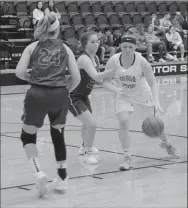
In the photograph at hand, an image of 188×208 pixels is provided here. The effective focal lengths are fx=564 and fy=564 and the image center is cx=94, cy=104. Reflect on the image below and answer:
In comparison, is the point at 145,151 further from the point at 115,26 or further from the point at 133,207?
the point at 115,26

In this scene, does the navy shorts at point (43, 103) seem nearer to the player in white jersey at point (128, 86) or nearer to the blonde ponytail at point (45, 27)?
the blonde ponytail at point (45, 27)

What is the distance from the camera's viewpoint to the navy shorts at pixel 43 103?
4.65m

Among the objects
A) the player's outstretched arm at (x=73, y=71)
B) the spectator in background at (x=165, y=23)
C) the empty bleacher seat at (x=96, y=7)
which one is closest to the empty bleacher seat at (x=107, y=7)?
the empty bleacher seat at (x=96, y=7)

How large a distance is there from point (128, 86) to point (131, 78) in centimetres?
12

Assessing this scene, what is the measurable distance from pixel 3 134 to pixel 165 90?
20.5 ft

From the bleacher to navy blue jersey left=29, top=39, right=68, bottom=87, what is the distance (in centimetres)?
1082

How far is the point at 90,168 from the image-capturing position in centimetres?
587

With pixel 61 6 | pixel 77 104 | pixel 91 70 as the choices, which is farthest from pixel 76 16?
pixel 91 70

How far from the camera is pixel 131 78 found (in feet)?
19.2

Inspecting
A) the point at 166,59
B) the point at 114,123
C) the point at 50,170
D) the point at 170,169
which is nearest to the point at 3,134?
the point at 114,123

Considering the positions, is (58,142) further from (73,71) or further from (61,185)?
(73,71)

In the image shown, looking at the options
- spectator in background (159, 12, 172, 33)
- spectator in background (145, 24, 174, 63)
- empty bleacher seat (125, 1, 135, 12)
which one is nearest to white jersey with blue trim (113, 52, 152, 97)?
spectator in background (145, 24, 174, 63)

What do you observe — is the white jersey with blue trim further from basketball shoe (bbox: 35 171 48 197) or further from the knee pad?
basketball shoe (bbox: 35 171 48 197)

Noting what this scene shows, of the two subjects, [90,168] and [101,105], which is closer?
[90,168]
